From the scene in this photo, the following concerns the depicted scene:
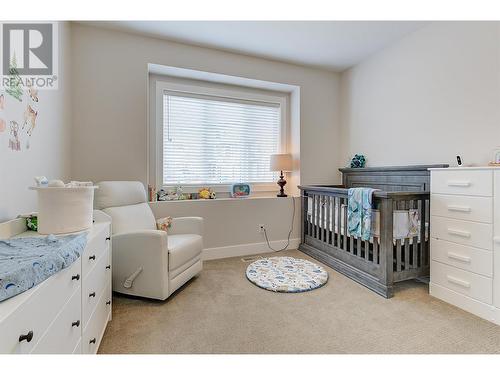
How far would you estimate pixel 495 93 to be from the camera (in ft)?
6.72

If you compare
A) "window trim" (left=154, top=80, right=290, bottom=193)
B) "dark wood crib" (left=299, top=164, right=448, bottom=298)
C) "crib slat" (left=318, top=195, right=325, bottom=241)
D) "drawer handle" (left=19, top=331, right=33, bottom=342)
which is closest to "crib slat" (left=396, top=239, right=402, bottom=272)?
"dark wood crib" (left=299, top=164, right=448, bottom=298)

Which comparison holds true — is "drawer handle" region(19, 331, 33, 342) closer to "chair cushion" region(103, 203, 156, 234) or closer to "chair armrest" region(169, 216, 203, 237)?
"chair cushion" region(103, 203, 156, 234)

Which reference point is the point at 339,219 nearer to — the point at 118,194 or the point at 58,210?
the point at 118,194

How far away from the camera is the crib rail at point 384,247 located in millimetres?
2096

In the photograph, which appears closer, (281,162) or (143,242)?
(143,242)

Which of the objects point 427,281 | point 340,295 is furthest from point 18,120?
point 427,281

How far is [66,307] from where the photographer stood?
38.0 inches

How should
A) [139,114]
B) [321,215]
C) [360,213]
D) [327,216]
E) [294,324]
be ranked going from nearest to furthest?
1. [294,324]
2. [360,213]
3. [139,114]
4. [327,216]
5. [321,215]

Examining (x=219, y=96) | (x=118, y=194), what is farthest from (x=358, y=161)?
(x=118, y=194)

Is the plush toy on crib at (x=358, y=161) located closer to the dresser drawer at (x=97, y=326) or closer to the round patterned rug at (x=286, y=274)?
the round patterned rug at (x=286, y=274)

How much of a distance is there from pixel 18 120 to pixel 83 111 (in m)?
1.13

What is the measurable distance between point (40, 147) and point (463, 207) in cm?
312

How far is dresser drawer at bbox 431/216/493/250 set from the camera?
1740 millimetres
